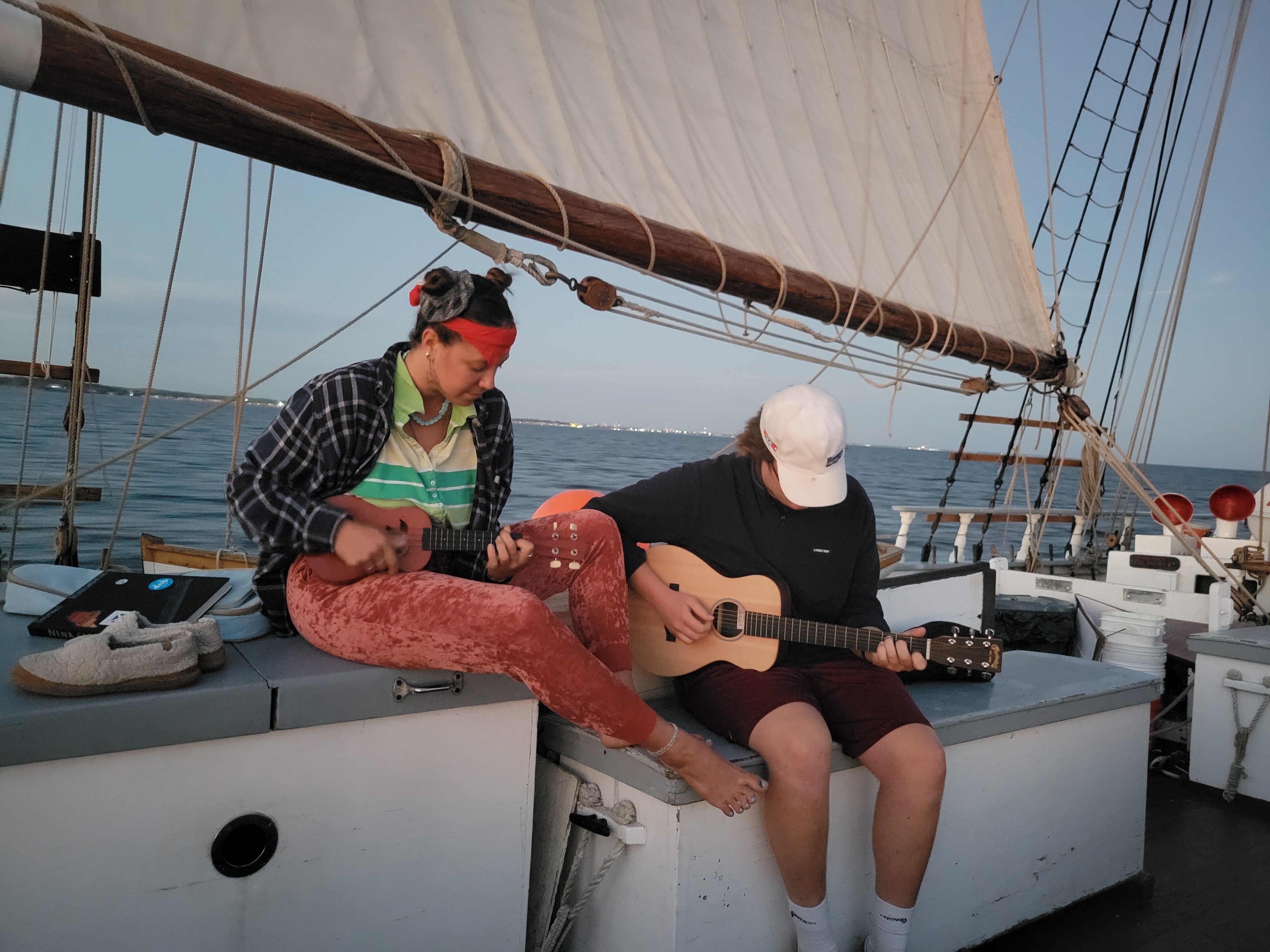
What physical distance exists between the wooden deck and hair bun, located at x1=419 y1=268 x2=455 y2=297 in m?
2.08

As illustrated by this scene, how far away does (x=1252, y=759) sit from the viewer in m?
3.17

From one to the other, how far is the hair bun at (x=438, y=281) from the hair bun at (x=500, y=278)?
106 millimetres

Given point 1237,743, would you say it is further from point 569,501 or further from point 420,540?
point 420,540

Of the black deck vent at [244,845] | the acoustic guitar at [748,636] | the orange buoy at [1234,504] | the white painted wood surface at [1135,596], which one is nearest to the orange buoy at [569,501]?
the acoustic guitar at [748,636]

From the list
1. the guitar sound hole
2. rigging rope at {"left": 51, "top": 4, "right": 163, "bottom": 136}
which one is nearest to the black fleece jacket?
the guitar sound hole

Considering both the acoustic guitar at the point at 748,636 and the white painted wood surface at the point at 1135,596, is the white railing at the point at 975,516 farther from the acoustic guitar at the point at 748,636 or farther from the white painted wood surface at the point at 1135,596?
the acoustic guitar at the point at 748,636

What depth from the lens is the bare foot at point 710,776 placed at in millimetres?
1652

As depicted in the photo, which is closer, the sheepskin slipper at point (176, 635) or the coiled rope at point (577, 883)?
the sheepskin slipper at point (176, 635)

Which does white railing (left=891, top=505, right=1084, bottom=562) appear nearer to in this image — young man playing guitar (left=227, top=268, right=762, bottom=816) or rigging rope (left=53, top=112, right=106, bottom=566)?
young man playing guitar (left=227, top=268, right=762, bottom=816)

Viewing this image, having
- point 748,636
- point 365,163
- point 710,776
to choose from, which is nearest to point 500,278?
point 365,163

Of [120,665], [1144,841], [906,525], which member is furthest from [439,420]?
[906,525]

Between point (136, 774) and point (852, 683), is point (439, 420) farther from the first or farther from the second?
point (852, 683)

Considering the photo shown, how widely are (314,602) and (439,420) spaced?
504 mm

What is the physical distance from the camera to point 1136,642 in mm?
3648
